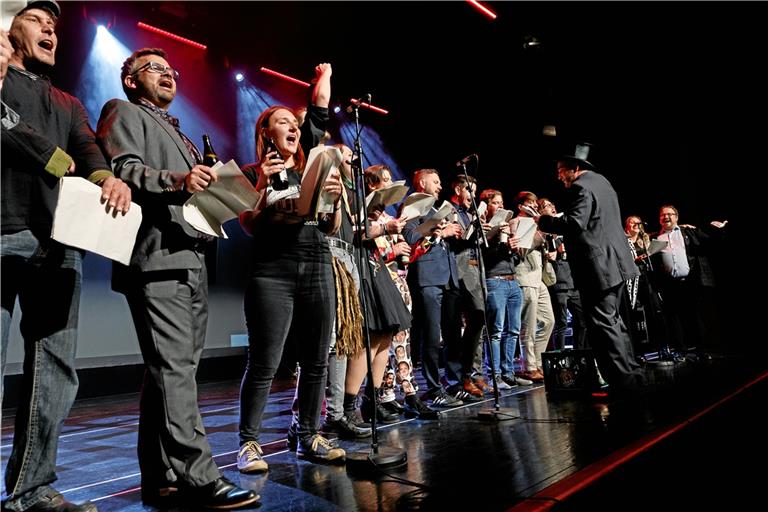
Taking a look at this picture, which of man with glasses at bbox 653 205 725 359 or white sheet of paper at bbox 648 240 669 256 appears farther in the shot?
man with glasses at bbox 653 205 725 359

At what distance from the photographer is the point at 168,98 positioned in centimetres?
188

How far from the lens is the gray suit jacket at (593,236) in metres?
3.69

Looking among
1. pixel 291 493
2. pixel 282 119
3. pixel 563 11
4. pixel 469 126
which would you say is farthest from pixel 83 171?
pixel 469 126

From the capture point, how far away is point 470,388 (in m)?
3.93

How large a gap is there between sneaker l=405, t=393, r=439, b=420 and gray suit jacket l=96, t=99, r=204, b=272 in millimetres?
1886

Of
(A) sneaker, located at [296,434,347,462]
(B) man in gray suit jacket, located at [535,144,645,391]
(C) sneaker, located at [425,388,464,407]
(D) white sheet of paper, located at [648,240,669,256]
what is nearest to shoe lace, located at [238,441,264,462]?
(A) sneaker, located at [296,434,347,462]

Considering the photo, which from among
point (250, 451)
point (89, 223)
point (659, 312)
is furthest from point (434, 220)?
point (659, 312)

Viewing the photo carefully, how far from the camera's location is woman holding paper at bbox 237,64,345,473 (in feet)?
7.00

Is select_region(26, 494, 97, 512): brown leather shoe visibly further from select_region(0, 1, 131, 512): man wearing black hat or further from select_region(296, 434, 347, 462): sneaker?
select_region(296, 434, 347, 462): sneaker

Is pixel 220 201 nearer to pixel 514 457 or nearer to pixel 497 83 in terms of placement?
pixel 514 457

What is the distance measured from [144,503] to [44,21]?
5.18ft

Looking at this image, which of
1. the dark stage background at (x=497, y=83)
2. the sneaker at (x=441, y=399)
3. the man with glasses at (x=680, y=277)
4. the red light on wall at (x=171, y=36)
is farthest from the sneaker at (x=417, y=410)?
the red light on wall at (x=171, y=36)

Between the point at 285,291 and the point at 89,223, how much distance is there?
88cm

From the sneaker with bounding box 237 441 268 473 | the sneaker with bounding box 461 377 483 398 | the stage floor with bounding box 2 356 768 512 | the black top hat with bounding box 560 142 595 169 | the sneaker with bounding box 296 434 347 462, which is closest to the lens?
the stage floor with bounding box 2 356 768 512
